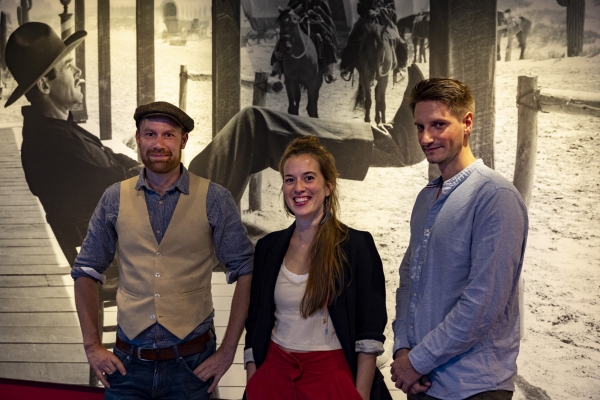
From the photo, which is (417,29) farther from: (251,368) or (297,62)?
(251,368)

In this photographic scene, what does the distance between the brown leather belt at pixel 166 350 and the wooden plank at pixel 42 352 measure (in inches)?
66.6

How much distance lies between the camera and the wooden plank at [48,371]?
3.42m

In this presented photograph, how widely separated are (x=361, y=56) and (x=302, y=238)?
5.32 ft

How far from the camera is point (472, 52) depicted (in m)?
2.96

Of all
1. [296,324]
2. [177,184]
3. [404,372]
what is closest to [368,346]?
[404,372]

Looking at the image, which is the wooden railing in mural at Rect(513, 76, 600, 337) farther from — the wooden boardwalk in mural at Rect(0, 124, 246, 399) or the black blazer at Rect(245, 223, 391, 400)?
the wooden boardwalk in mural at Rect(0, 124, 246, 399)

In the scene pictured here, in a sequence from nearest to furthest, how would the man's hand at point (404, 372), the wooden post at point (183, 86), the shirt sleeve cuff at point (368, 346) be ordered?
the man's hand at point (404, 372) → the shirt sleeve cuff at point (368, 346) → the wooden post at point (183, 86)

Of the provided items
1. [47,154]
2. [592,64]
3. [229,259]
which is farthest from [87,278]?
[592,64]

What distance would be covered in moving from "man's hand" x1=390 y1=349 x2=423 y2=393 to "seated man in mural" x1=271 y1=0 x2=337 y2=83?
74.2 inches

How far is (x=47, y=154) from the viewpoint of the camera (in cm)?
353

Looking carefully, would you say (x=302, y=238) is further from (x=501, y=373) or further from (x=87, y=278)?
(x=87, y=278)

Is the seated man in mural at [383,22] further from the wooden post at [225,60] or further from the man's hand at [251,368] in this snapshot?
the man's hand at [251,368]

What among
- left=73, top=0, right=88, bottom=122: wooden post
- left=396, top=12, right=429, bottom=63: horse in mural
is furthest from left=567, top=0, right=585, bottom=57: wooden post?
left=73, top=0, right=88, bottom=122: wooden post

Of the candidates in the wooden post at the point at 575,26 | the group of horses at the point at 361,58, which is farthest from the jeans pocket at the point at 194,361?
the wooden post at the point at 575,26
